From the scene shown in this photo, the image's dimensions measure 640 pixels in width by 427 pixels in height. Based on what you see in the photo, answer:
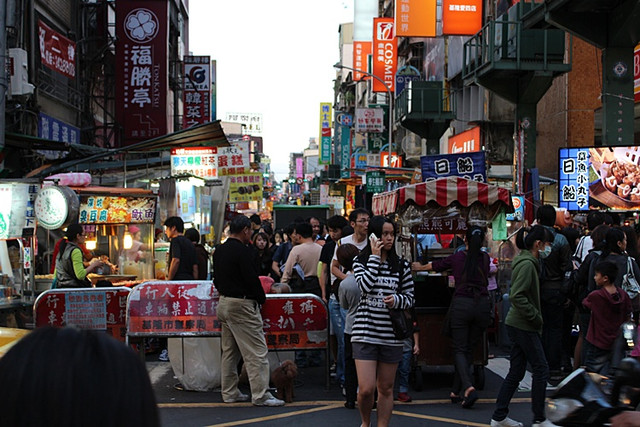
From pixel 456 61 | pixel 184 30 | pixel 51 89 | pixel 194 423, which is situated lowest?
pixel 194 423

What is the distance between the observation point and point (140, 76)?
2625 centimetres

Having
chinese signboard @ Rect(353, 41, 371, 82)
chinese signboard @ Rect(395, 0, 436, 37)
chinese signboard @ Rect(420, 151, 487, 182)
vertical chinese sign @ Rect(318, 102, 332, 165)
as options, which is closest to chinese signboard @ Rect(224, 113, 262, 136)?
vertical chinese sign @ Rect(318, 102, 332, 165)

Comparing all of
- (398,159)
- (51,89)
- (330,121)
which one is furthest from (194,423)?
(330,121)

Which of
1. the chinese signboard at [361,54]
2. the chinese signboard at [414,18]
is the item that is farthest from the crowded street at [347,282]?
the chinese signboard at [361,54]

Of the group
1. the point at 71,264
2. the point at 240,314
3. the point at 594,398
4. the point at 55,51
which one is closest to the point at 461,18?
the point at 55,51

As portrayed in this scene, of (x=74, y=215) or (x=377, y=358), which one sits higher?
(x=74, y=215)

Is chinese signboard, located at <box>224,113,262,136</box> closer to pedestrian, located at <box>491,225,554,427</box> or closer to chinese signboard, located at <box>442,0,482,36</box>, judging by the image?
chinese signboard, located at <box>442,0,482,36</box>

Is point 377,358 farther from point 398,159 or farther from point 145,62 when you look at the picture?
point 398,159

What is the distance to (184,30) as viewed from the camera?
52062 millimetres

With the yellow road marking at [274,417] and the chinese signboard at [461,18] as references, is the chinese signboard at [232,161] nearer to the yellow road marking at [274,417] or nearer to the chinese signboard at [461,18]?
the chinese signboard at [461,18]

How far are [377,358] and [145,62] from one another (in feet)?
72.0

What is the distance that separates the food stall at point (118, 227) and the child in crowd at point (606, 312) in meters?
7.82

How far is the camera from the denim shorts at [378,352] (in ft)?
20.6

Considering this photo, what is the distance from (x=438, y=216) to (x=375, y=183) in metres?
18.6
